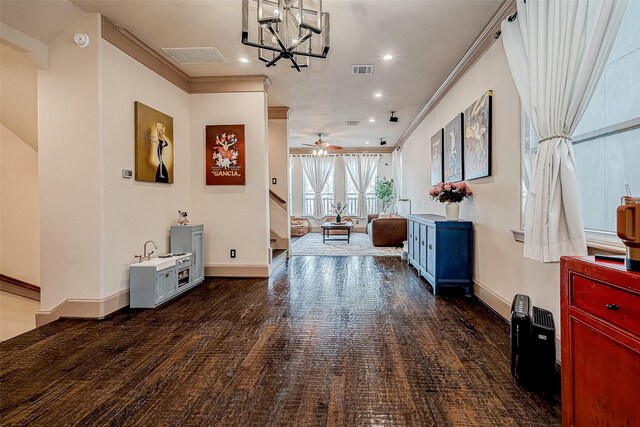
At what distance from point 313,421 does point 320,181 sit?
32.3 ft

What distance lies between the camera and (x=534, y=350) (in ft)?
6.05

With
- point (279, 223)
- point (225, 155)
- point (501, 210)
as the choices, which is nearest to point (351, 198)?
point (279, 223)

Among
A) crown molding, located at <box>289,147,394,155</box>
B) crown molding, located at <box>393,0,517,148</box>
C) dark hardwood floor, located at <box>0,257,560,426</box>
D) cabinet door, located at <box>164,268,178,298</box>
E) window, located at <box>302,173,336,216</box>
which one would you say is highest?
crown molding, located at <box>289,147,394,155</box>

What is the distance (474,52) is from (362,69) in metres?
1.38

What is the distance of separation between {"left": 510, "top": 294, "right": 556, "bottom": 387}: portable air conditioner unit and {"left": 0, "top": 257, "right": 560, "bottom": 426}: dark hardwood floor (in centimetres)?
13

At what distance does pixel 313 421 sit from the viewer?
1.56 m

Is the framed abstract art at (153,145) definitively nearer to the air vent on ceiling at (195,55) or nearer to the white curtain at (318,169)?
the air vent on ceiling at (195,55)

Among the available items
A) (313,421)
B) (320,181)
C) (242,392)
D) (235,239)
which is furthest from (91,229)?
(320,181)

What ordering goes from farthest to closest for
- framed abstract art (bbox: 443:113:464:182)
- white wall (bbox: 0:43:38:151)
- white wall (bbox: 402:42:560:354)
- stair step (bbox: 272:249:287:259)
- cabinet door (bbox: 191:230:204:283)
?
stair step (bbox: 272:249:287:259) → cabinet door (bbox: 191:230:204:283) → framed abstract art (bbox: 443:113:464:182) → white wall (bbox: 0:43:38:151) → white wall (bbox: 402:42:560:354)

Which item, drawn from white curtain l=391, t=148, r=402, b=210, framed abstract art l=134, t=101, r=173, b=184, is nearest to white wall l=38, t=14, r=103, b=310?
framed abstract art l=134, t=101, r=173, b=184

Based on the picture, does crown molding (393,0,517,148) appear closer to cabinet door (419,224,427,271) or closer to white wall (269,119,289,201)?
cabinet door (419,224,427,271)

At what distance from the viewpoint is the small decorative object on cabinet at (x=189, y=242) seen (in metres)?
4.03

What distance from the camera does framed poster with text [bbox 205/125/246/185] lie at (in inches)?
177

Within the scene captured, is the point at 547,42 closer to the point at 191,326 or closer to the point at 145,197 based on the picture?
the point at 191,326
